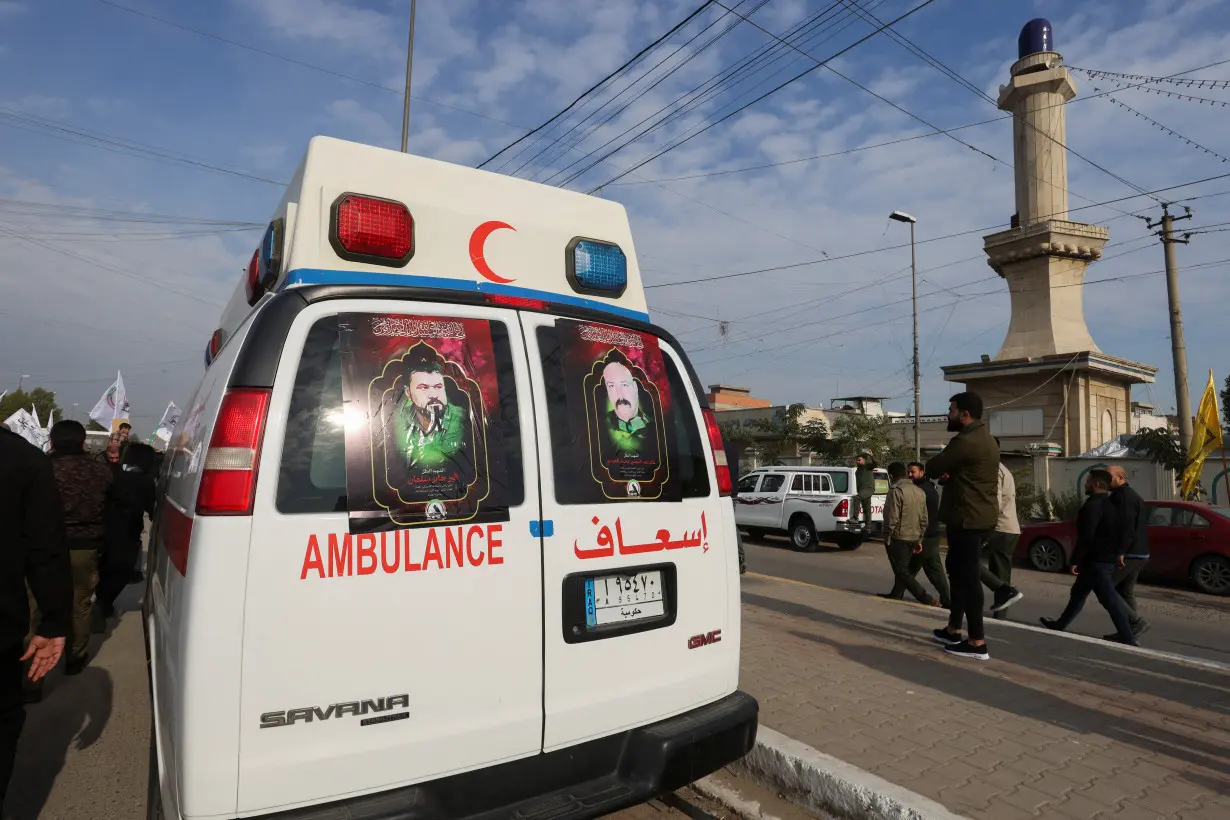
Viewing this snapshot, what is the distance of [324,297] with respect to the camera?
237 centimetres

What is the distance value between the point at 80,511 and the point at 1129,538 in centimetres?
856

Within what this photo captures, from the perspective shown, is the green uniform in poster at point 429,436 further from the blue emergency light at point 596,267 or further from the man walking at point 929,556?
the man walking at point 929,556

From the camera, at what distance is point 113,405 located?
49.8 feet

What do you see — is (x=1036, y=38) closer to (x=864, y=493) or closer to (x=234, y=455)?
(x=864, y=493)

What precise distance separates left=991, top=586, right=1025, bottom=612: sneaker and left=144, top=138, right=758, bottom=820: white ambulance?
18.1 feet

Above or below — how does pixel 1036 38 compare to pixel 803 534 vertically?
above

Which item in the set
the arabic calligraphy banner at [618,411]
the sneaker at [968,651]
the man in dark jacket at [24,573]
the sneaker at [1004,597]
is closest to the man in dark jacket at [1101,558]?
the sneaker at [1004,597]

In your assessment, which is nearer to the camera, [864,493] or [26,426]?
[864,493]

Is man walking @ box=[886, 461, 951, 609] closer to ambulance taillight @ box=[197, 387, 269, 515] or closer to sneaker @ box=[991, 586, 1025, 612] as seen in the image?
sneaker @ box=[991, 586, 1025, 612]

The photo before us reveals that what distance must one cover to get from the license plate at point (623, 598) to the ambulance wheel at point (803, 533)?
13781mm

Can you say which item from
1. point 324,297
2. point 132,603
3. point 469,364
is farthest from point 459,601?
point 132,603

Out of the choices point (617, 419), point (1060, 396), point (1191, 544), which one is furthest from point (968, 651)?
point (1060, 396)

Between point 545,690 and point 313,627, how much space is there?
790 mm

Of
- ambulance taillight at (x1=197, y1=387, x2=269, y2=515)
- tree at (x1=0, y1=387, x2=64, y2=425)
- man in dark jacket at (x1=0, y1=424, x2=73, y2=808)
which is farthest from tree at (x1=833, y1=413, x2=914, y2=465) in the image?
tree at (x1=0, y1=387, x2=64, y2=425)
